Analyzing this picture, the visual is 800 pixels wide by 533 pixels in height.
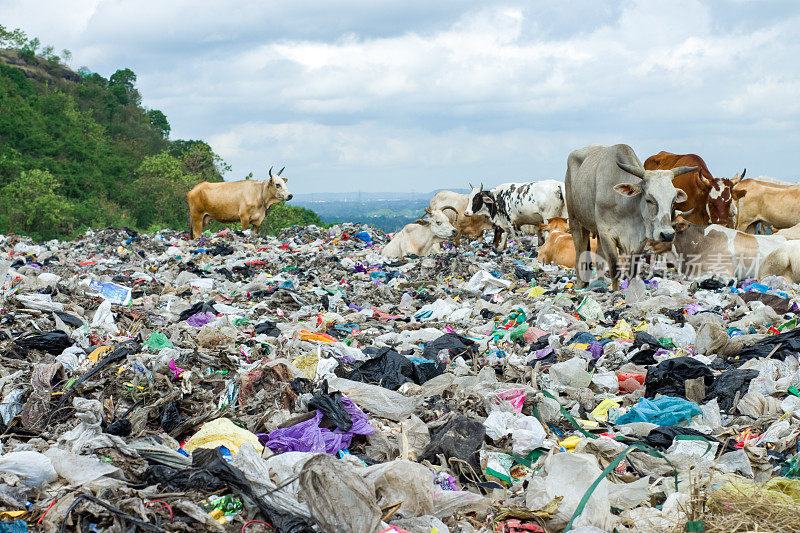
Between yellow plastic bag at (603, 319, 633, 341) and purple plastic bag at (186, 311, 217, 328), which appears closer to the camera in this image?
yellow plastic bag at (603, 319, 633, 341)

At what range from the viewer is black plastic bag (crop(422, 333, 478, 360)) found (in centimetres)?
541

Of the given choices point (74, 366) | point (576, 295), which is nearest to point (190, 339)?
point (74, 366)

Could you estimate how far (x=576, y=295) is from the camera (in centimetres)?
784

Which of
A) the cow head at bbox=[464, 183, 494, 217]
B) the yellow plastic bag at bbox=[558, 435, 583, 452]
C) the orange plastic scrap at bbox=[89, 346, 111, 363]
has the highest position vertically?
the cow head at bbox=[464, 183, 494, 217]

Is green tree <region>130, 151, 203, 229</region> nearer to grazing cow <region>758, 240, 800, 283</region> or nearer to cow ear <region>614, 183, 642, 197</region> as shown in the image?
cow ear <region>614, 183, 642, 197</region>

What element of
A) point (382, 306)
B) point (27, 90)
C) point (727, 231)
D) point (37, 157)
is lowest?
point (382, 306)

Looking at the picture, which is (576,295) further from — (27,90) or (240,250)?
(27,90)

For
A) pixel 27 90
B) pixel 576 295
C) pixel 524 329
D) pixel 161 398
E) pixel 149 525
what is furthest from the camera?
pixel 27 90

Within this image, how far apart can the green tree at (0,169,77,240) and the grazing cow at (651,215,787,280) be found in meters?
24.2

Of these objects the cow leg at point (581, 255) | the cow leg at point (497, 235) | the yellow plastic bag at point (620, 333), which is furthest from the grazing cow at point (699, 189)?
the yellow plastic bag at point (620, 333)

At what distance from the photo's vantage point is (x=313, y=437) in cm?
336

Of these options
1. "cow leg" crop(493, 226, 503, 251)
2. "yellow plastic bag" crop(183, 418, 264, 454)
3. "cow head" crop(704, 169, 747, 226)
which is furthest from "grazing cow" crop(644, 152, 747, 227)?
"yellow plastic bag" crop(183, 418, 264, 454)

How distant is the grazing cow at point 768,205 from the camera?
1354cm

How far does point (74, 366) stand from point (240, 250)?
30.6 ft
